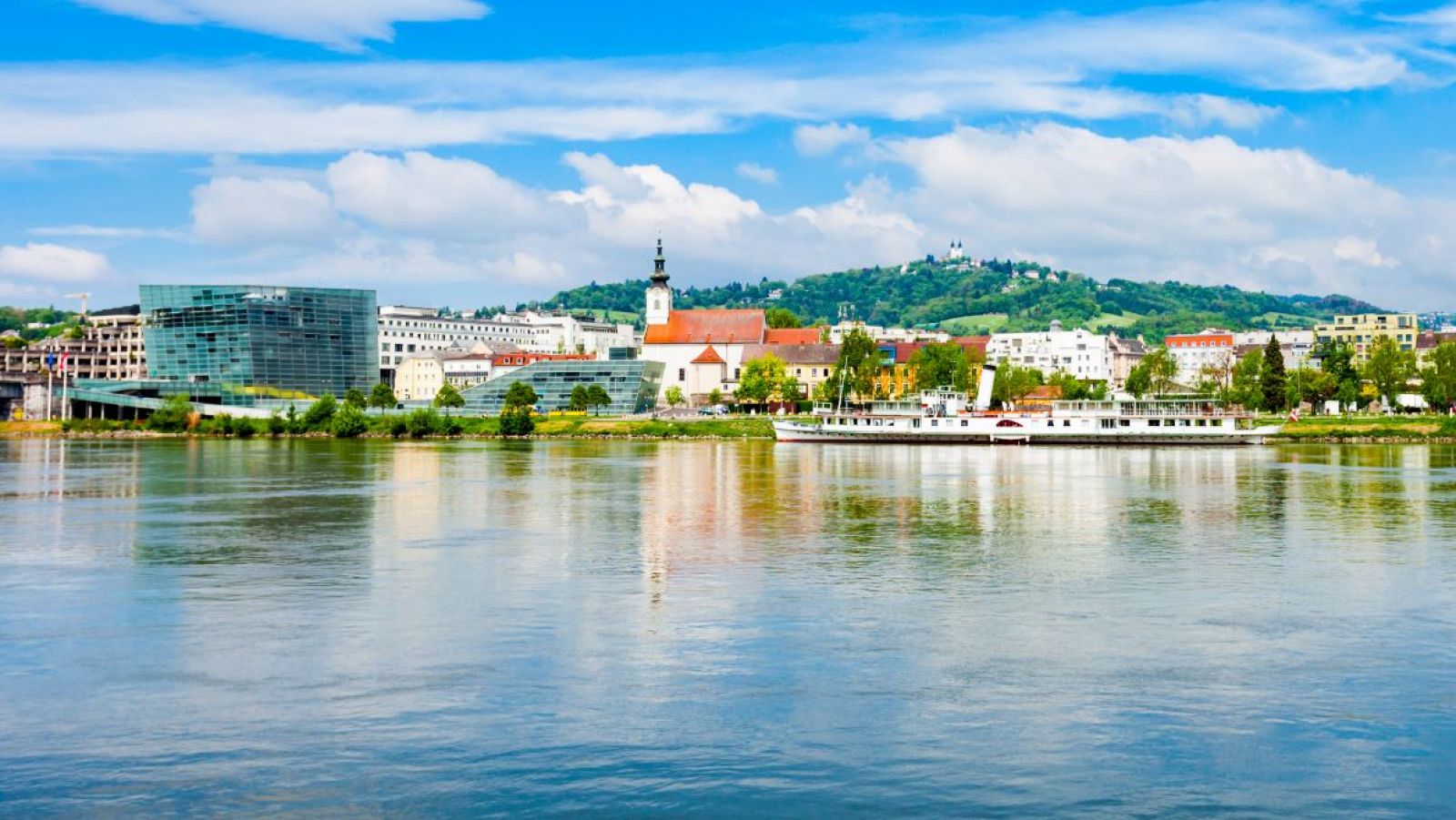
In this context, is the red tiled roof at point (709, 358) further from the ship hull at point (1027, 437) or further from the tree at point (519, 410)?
the ship hull at point (1027, 437)

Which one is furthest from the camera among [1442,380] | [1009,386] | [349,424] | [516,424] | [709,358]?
[709,358]

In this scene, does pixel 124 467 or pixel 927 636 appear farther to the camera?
pixel 124 467

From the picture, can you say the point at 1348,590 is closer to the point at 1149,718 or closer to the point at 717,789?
the point at 1149,718

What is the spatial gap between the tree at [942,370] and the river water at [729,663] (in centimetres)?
9457

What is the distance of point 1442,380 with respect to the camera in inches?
4904

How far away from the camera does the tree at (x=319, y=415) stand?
419 feet

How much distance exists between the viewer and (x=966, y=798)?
42.4ft

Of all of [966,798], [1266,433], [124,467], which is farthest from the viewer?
[1266,433]

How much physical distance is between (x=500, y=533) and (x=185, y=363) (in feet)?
451

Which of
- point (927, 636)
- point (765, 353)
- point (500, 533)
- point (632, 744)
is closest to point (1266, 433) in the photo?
point (765, 353)

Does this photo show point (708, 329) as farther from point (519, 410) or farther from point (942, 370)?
point (519, 410)

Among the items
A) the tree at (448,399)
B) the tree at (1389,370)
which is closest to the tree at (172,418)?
the tree at (448,399)

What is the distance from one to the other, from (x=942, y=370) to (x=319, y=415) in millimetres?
58954

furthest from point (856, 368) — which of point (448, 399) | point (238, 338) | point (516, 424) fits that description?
point (238, 338)
